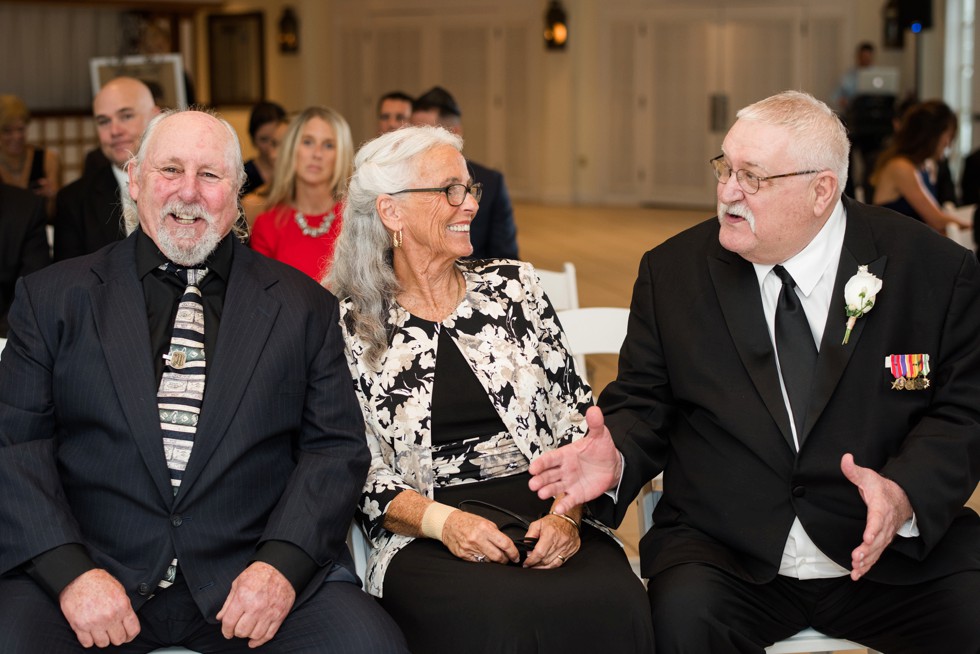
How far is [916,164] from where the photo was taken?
740 centimetres

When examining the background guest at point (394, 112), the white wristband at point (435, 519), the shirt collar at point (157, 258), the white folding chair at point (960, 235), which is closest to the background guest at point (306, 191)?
the background guest at point (394, 112)

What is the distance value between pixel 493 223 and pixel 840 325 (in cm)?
306

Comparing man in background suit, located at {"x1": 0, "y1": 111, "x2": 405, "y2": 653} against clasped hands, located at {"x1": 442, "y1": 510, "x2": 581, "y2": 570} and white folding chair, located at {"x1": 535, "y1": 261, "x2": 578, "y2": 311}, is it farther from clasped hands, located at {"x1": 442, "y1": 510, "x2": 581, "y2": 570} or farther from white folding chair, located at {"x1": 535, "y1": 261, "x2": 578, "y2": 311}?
white folding chair, located at {"x1": 535, "y1": 261, "x2": 578, "y2": 311}

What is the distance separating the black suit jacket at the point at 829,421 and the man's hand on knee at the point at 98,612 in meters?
1.04

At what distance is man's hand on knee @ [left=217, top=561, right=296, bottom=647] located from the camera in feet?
7.81

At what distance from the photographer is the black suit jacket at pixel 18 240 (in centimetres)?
421

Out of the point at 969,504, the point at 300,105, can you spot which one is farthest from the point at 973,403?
the point at 300,105

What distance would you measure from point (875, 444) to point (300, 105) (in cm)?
1697

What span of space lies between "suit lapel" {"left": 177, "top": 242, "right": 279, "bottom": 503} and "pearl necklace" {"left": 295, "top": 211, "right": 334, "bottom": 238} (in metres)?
2.19

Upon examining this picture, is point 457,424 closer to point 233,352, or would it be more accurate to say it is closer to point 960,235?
point 233,352

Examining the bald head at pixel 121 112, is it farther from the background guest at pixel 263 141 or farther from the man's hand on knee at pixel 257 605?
the man's hand on knee at pixel 257 605

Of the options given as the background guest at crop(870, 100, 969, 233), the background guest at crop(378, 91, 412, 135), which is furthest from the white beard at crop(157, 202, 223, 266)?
the background guest at crop(870, 100, 969, 233)

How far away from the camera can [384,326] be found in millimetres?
2961

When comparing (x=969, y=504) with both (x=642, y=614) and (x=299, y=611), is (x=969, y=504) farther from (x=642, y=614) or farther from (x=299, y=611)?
(x=299, y=611)
